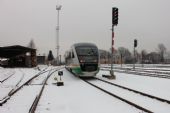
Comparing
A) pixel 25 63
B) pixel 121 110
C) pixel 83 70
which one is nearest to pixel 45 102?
pixel 121 110

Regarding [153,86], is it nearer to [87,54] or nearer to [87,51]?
[87,54]

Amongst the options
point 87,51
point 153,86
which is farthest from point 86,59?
point 153,86

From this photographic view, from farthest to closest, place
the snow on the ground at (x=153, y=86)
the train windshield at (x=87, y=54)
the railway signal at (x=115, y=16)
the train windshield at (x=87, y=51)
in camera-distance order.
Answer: the train windshield at (x=87, y=51) < the train windshield at (x=87, y=54) < the railway signal at (x=115, y=16) < the snow on the ground at (x=153, y=86)

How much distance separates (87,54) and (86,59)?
564mm

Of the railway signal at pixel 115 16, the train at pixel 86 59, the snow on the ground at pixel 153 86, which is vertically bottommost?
the snow on the ground at pixel 153 86

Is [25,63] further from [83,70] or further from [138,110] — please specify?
[138,110]

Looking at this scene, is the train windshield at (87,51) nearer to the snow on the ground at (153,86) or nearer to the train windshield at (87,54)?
the train windshield at (87,54)

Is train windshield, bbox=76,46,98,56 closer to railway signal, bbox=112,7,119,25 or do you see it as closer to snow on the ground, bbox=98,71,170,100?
railway signal, bbox=112,7,119,25

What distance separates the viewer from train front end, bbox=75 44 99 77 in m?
24.8

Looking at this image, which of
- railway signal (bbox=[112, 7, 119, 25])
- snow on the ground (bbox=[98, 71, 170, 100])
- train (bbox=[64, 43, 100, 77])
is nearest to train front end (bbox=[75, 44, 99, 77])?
train (bbox=[64, 43, 100, 77])

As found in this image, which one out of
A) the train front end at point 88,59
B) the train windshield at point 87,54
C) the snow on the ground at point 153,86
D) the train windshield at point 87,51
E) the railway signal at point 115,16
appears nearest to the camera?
the snow on the ground at point 153,86

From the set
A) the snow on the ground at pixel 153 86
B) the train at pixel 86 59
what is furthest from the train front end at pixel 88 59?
the snow on the ground at pixel 153 86

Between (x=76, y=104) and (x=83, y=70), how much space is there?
12.8m

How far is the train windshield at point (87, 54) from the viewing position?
25.1 metres
